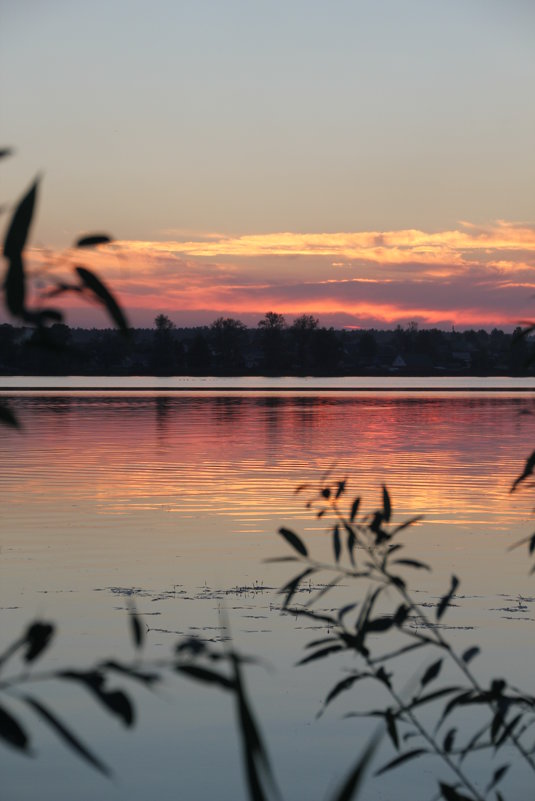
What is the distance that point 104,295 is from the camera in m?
1.96

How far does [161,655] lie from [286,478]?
1506 cm

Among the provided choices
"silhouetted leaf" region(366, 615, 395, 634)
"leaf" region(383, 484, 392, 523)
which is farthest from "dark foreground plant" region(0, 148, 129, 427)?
"leaf" region(383, 484, 392, 523)

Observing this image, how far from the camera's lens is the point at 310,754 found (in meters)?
8.28

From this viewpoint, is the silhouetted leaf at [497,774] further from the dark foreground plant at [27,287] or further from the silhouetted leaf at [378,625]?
the dark foreground plant at [27,287]

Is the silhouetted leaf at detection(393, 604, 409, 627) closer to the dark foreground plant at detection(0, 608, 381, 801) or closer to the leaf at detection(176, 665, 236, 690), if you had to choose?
the dark foreground plant at detection(0, 608, 381, 801)

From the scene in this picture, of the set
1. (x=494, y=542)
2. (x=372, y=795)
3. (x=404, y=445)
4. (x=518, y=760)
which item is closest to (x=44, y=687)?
(x=372, y=795)

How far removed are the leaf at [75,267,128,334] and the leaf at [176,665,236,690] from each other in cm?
56

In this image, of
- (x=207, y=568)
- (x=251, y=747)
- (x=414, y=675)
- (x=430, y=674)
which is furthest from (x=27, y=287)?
(x=207, y=568)

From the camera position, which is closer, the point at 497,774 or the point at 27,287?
the point at 27,287

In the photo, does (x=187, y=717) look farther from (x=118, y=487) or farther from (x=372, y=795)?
(x=118, y=487)

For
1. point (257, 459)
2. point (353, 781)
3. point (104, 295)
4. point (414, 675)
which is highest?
point (104, 295)

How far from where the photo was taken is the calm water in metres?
8.24

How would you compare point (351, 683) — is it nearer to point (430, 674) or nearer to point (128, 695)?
point (430, 674)

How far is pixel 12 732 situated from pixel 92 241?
76 cm
